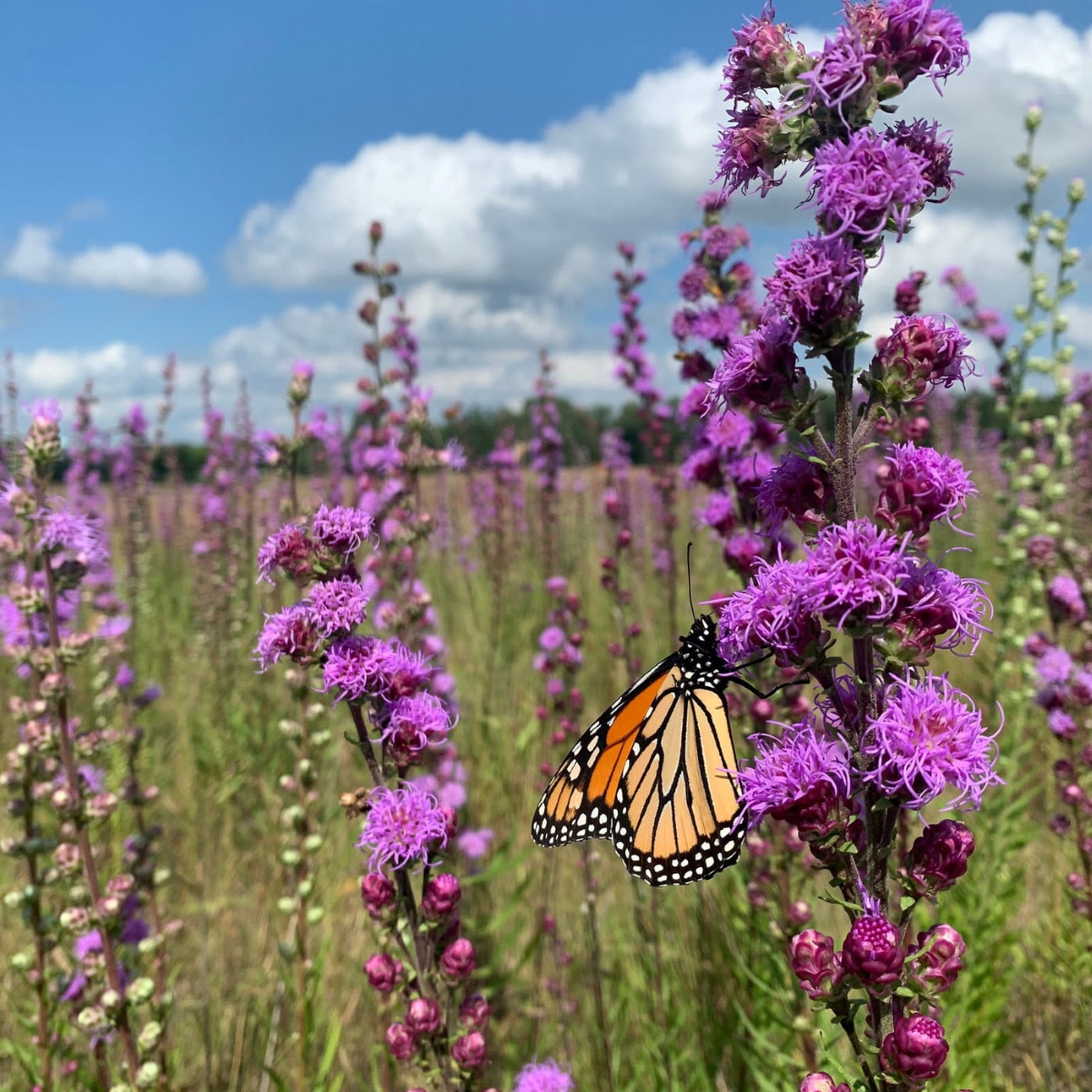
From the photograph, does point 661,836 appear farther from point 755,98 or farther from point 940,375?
point 755,98

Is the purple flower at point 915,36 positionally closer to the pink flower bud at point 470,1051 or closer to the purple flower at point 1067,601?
the pink flower bud at point 470,1051

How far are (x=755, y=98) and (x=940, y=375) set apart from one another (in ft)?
1.86

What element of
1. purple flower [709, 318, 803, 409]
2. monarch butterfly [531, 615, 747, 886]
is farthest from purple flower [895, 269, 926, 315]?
purple flower [709, 318, 803, 409]

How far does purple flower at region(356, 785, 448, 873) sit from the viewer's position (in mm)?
1731

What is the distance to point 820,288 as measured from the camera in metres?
1.25

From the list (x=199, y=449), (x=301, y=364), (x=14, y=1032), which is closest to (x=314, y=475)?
(x=301, y=364)

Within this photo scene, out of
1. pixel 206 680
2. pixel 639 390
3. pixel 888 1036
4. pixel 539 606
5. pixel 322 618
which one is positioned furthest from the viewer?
pixel 539 606

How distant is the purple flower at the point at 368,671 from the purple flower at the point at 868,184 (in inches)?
46.9

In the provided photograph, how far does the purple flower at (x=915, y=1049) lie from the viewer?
1.14 m

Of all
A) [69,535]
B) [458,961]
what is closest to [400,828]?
[458,961]

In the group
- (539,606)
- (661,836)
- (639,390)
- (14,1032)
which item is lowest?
(14,1032)

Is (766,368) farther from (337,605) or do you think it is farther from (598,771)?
(598,771)

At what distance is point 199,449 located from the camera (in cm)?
3309

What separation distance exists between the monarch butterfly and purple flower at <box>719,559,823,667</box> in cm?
102
